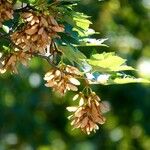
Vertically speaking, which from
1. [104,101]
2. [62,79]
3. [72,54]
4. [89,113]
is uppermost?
[72,54]

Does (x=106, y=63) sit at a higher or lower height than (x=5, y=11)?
lower

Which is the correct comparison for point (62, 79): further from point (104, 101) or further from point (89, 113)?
point (104, 101)

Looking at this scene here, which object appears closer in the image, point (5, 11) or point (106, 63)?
point (5, 11)

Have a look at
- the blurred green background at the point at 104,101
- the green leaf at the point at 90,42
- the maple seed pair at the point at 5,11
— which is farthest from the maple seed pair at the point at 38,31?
the blurred green background at the point at 104,101

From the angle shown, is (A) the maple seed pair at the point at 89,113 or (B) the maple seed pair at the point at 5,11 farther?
(A) the maple seed pair at the point at 89,113

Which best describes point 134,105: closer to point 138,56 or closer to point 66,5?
point 138,56

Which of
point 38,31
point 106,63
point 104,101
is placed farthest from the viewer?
point 104,101

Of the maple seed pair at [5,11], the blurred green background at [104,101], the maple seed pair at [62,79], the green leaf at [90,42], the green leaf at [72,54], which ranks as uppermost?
the maple seed pair at [5,11]

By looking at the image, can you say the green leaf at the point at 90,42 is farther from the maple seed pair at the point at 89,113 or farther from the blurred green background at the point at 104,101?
the blurred green background at the point at 104,101

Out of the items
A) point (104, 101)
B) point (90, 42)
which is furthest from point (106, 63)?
point (104, 101)

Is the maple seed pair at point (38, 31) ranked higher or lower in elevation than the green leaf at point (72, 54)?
higher
